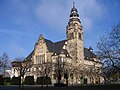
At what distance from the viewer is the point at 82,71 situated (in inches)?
3305

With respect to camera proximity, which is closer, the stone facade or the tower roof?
the stone facade

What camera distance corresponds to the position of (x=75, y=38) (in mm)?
97750

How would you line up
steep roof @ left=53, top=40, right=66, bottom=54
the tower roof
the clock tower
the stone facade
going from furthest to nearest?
1. the tower roof
2. the clock tower
3. steep roof @ left=53, top=40, right=66, bottom=54
4. the stone facade

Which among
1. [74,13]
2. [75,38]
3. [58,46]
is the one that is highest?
[74,13]

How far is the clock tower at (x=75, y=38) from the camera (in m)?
96.6

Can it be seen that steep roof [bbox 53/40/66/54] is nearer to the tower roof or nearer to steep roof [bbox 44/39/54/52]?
steep roof [bbox 44/39/54/52]

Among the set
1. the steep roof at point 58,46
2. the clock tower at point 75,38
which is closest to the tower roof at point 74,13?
the clock tower at point 75,38

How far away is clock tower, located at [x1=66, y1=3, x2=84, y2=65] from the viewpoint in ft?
317

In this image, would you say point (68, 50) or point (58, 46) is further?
point (68, 50)

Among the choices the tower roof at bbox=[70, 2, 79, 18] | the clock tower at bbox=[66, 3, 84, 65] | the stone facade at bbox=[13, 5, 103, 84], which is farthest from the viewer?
the tower roof at bbox=[70, 2, 79, 18]

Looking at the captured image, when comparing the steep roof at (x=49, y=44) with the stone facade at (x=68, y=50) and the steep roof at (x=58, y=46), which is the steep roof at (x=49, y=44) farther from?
the steep roof at (x=58, y=46)

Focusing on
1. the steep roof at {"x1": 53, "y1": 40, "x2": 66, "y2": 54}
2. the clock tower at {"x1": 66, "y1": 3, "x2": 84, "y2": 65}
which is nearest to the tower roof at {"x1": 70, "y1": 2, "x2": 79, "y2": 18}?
the clock tower at {"x1": 66, "y1": 3, "x2": 84, "y2": 65}

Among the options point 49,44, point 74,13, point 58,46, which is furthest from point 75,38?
point 74,13

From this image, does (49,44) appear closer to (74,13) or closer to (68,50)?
(68,50)
